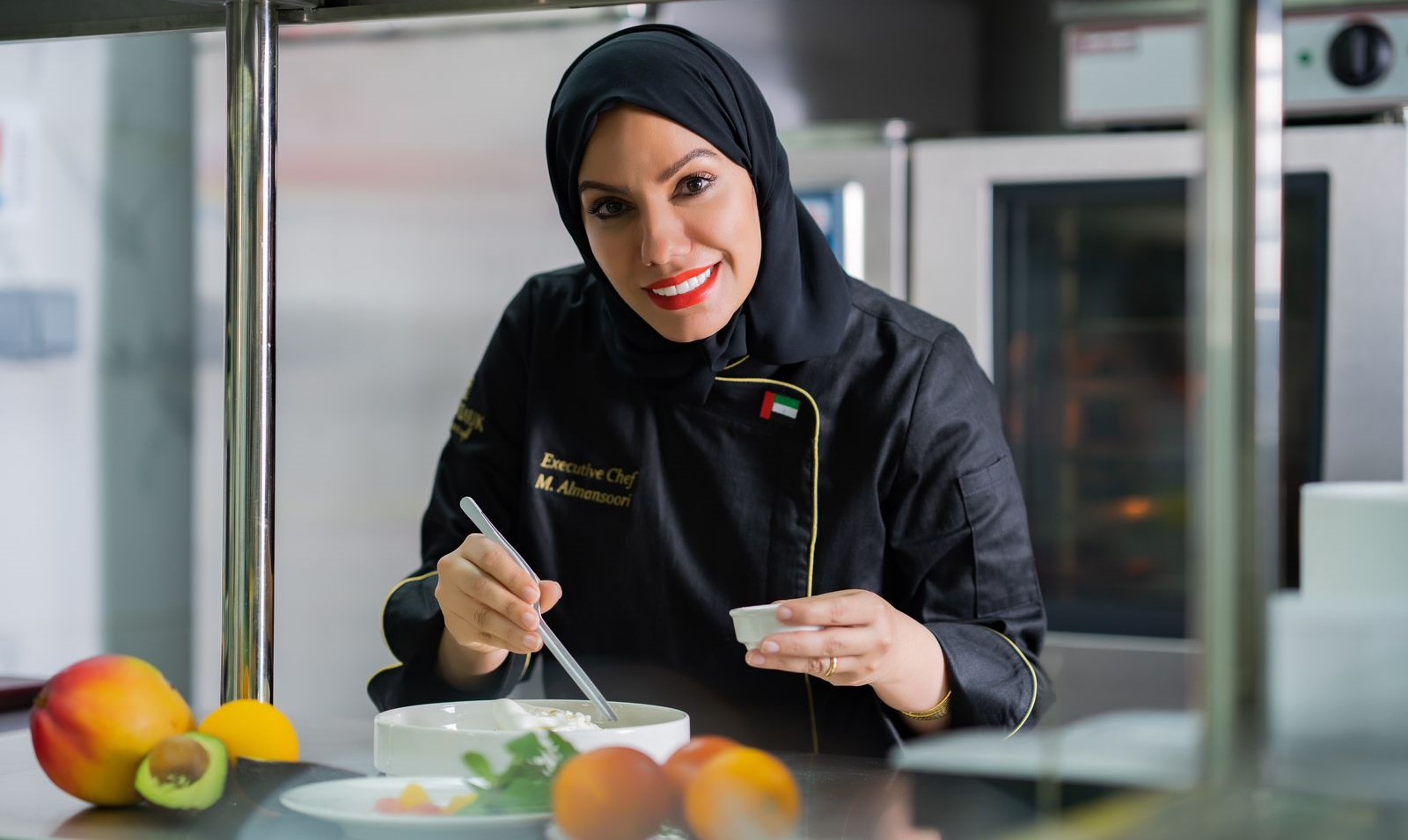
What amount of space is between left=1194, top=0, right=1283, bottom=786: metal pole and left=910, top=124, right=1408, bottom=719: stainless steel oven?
1.46 m

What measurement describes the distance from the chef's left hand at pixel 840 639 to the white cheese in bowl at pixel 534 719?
0.35 feet

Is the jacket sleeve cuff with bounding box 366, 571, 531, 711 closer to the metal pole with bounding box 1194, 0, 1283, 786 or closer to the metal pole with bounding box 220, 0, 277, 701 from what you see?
the metal pole with bounding box 220, 0, 277, 701

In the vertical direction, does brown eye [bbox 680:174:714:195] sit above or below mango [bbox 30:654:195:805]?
above

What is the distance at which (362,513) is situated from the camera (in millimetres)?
2365

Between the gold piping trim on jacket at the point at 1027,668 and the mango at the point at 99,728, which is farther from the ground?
the mango at the point at 99,728

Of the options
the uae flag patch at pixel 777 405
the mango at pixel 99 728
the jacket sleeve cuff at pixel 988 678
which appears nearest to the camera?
the mango at pixel 99 728

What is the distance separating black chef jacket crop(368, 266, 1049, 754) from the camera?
3.89ft

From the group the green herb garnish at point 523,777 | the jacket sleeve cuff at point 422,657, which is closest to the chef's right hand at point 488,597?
the jacket sleeve cuff at point 422,657

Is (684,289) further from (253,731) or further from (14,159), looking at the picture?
(14,159)

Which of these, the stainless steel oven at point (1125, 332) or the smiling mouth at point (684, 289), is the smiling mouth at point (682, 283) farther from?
the stainless steel oven at point (1125, 332)

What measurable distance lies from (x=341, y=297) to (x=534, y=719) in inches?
66.2

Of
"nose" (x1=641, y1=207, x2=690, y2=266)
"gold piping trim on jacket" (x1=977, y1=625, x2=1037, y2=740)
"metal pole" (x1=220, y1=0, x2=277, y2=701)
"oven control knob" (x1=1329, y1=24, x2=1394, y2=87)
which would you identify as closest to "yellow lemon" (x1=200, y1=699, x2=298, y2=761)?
"metal pole" (x1=220, y1=0, x2=277, y2=701)

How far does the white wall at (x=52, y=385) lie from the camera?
250cm

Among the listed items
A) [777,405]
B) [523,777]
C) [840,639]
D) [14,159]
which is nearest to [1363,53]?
[777,405]
